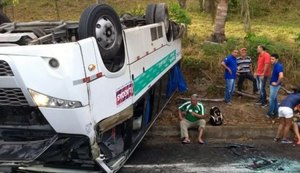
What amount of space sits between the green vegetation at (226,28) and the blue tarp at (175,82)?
5.22 feet

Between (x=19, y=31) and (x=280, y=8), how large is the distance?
82.3ft

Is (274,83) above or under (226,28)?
above

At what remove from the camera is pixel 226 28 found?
20844 mm

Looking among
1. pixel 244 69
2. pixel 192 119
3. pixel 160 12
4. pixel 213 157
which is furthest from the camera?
pixel 244 69

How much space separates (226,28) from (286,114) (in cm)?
1214

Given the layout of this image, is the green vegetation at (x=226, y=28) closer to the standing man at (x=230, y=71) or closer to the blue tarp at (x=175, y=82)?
the standing man at (x=230, y=71)

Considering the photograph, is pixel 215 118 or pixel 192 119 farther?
pixel 215 118

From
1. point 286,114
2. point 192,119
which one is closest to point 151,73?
point 192,119

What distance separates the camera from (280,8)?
28438 mm

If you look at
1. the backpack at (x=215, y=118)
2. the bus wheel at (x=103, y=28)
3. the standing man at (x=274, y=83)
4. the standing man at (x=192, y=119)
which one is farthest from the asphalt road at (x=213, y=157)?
the bus wheel at (x=103, y=28)

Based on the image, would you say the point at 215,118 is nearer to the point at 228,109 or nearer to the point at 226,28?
the point at 228,109

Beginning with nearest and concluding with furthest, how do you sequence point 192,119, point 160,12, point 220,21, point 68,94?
point 68,94, point 160,12, point 192,119, point 220,21

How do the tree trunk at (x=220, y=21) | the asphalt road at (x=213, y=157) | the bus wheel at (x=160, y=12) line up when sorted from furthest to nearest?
the tree trunk at (x=220, y=21)
the bus wheel at (x=160, y=12)
the asphalt road at (x=213, y=157)

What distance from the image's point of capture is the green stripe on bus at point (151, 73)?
20.8ft
